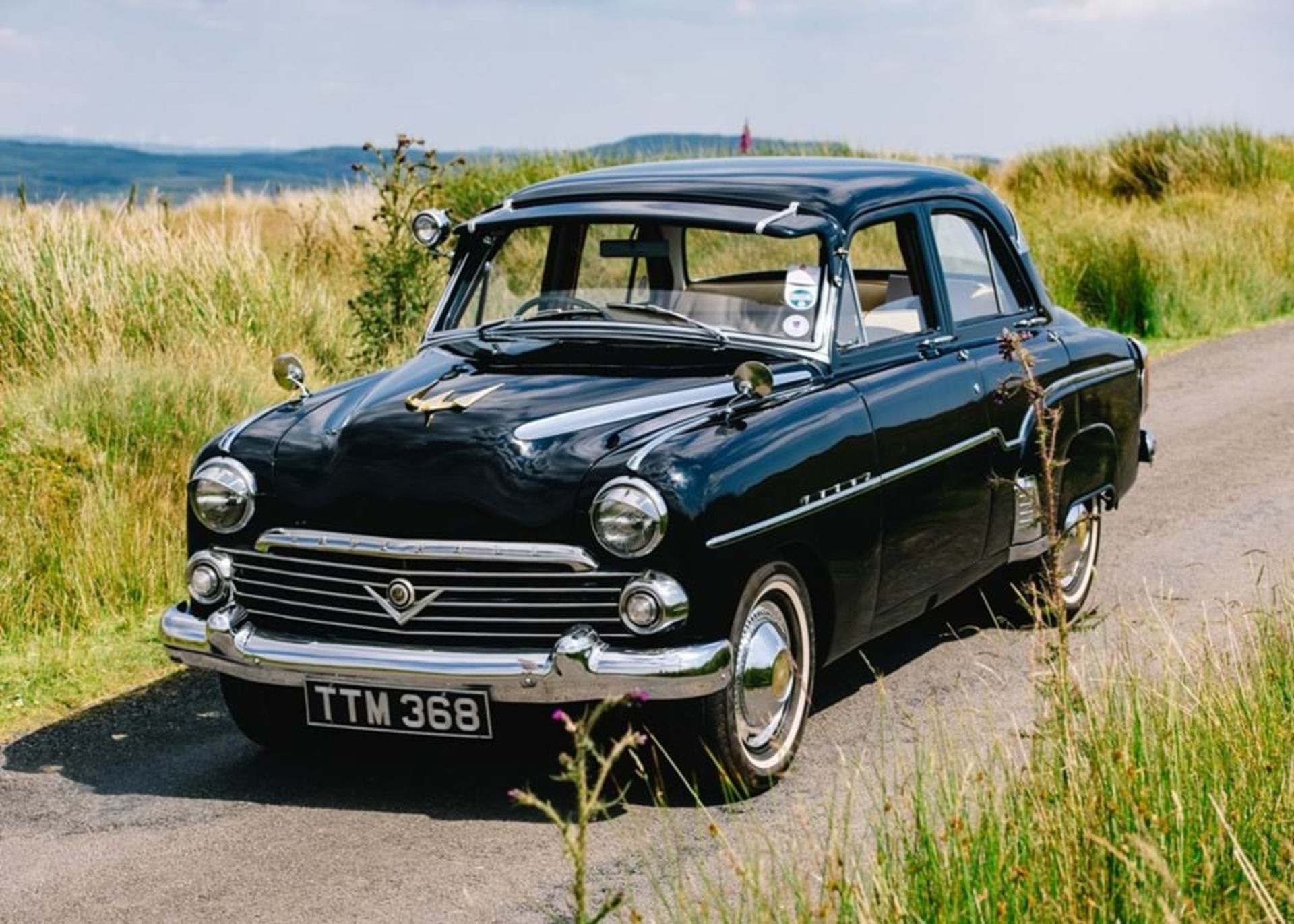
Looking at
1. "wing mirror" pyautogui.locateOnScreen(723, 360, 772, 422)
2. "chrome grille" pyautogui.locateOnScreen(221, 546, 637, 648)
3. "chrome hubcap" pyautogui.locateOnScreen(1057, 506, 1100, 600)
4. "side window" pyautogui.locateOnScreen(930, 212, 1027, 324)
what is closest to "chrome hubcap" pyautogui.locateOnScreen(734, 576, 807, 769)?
"chrome grille" pyautogui.locateOnScreen(221, 546, 637, 648)

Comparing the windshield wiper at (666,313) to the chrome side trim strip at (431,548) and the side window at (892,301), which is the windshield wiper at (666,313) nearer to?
the side window at (892,301)

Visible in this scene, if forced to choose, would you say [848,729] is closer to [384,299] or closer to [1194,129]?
[384,299]

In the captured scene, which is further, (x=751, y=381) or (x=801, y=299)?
(x=801, y=299)

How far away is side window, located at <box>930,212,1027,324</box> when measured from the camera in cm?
755

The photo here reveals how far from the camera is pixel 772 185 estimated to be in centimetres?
703

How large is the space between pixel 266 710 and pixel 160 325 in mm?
7389

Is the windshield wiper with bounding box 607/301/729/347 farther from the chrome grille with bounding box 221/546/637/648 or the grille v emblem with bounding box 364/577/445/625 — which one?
the grille v emblem with bounding box 364/577/445/625

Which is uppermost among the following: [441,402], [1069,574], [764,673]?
[441,402]

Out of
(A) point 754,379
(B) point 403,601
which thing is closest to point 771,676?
(A) point 754,379

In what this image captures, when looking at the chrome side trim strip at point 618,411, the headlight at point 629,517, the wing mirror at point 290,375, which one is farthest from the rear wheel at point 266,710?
the headlight at point 629,517

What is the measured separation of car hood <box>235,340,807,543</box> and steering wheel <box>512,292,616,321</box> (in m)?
0.48

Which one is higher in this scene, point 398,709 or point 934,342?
point 934,342

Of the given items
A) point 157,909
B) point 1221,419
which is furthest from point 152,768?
point 1221,419

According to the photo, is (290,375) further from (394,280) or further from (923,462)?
(394,280)
